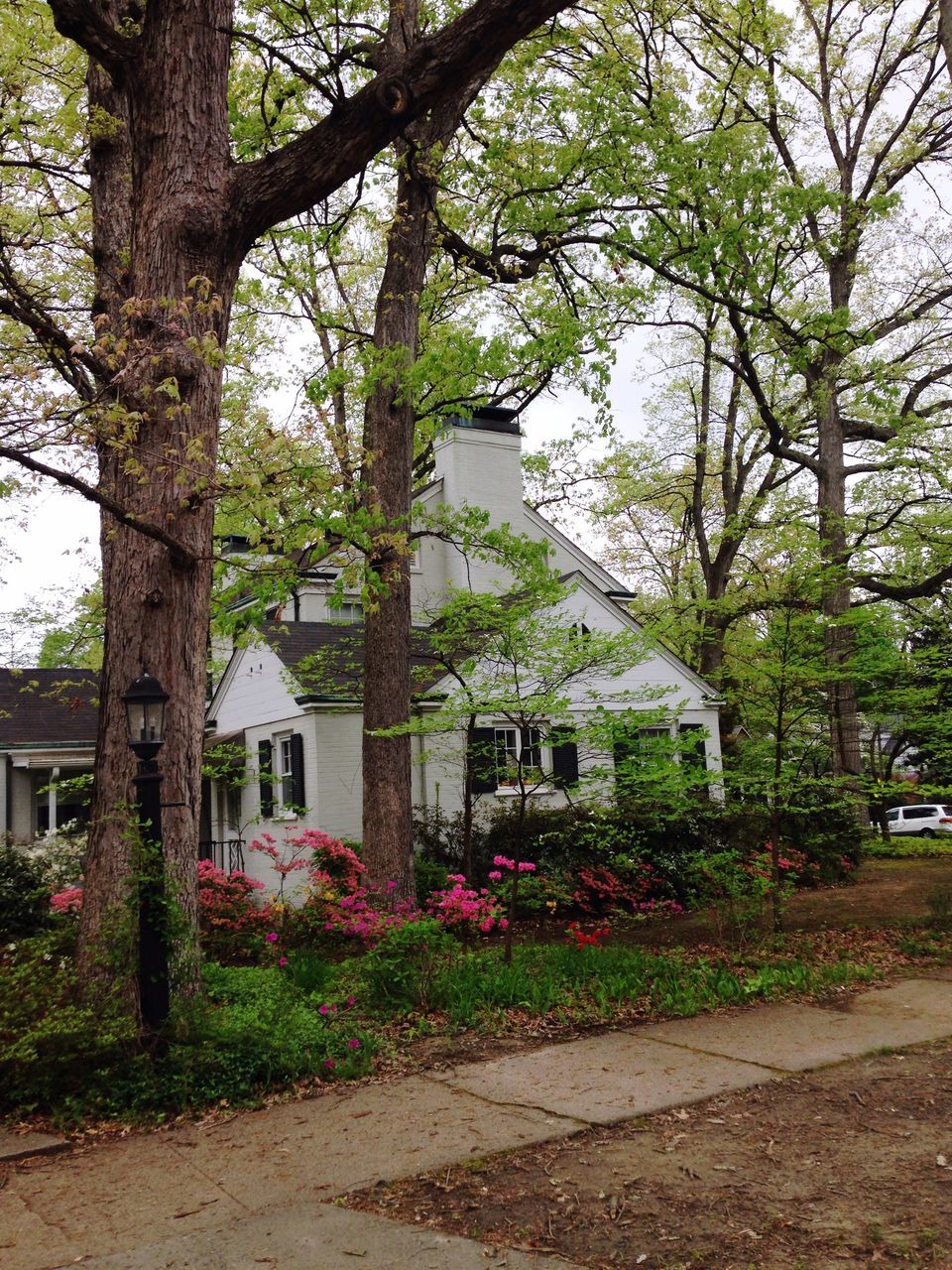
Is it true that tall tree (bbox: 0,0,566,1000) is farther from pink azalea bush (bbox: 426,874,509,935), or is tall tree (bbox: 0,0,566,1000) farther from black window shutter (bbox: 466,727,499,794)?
black window shutter (bbox: 466,727,499,794)

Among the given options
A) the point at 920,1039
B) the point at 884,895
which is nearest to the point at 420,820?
the point at 884,895

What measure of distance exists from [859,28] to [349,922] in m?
20.0

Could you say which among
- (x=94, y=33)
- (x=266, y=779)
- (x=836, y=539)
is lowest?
(x=266, y=779)

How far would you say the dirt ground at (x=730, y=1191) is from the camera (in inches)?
144

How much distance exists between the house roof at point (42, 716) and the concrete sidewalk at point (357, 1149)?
1561cm

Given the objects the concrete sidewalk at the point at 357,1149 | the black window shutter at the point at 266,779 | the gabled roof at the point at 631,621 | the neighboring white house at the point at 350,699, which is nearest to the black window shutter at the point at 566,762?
the neighboring white house at the point at 350,699

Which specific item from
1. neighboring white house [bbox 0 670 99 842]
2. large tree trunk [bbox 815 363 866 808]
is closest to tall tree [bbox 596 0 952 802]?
large tree trunk [bbox 815 363 866 808]

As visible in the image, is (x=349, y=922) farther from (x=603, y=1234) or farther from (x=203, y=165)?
(x=203, y=165)

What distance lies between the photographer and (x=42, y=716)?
21062 millimetres

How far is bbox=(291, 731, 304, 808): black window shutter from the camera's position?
609 inches

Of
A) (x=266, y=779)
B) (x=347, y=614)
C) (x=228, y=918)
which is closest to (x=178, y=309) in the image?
(x=228, y=918)

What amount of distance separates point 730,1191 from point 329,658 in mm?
11968

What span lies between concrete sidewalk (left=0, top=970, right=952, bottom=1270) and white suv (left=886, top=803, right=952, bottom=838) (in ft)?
93.5

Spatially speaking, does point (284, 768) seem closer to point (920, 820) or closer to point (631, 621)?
point (631, 621)
